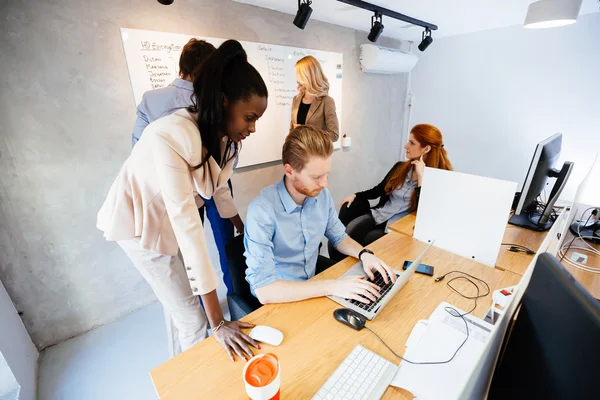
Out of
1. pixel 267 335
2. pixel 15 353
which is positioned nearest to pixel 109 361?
pixel 15 353

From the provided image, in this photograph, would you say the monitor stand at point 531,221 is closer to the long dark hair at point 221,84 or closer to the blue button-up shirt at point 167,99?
the long dark hair at point 221,84

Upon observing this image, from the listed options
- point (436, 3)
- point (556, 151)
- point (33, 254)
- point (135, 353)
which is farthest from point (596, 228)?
point (33, 254)

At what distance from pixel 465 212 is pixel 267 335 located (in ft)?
3.47

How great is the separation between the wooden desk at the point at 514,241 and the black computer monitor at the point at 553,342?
85cm

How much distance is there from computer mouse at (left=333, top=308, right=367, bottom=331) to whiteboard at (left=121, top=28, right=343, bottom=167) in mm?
1687

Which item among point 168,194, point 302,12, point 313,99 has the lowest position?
point 168,194

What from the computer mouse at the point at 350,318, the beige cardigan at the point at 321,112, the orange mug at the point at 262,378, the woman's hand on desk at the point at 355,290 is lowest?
the computer mouse at the point at 350,318

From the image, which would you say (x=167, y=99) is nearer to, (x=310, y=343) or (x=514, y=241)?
(x=310, y=343)

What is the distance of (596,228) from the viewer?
1546 millimetres

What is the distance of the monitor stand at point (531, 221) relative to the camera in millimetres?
1651

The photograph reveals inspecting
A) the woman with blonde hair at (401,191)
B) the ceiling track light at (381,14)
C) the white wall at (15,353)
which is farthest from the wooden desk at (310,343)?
the ceiling track light at (381,14)

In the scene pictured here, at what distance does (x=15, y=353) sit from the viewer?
1.41 metres

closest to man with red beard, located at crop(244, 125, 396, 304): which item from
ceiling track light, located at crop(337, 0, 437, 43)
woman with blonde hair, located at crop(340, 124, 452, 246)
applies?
woman with blonde hair, located at crop(340, 124, 452, 246)

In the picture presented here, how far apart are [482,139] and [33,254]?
4573mm
